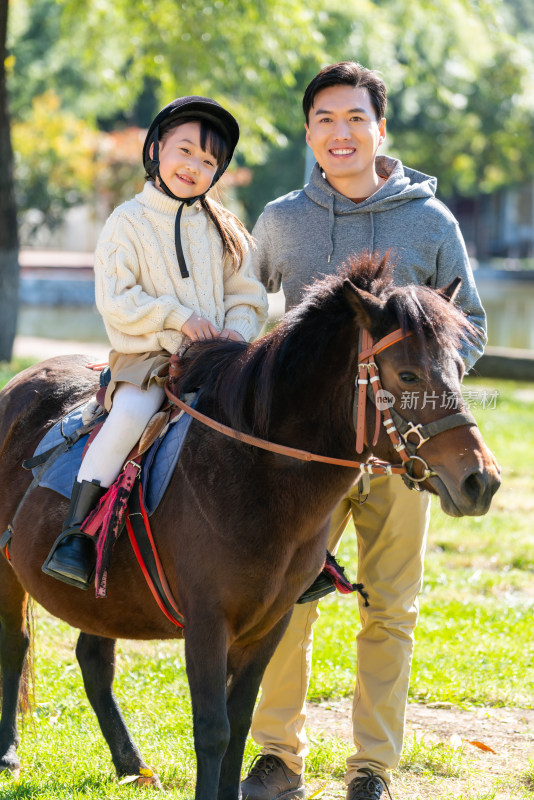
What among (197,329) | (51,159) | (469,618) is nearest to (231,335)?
(197,329)

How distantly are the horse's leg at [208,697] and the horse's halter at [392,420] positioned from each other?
2.56ft

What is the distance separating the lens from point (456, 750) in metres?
3.96

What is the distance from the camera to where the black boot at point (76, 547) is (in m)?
3.19

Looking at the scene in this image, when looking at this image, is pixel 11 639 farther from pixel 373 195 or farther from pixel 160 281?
pixel 373 195

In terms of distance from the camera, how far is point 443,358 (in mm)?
2654

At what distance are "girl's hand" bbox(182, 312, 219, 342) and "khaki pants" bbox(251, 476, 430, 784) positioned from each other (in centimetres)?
95

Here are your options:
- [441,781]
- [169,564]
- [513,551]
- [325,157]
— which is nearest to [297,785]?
[441,781]

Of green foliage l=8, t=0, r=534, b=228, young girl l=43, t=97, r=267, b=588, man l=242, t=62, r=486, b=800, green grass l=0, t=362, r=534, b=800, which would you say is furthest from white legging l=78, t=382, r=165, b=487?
green foliage l=8, t=0, r=534, b=228

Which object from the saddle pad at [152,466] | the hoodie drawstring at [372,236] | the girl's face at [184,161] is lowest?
the saddle pad at [152,466]

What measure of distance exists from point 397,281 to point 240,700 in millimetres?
1676

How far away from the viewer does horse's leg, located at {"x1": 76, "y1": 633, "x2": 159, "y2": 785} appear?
12.4ft

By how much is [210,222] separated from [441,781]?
2.44 metres

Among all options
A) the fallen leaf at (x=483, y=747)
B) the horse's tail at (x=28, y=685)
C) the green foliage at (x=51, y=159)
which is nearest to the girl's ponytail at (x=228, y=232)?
the horse's tail at (x=28, y=685)

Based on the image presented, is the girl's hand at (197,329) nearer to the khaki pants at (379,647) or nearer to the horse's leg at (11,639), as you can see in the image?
the khaki pants at (379,647)
